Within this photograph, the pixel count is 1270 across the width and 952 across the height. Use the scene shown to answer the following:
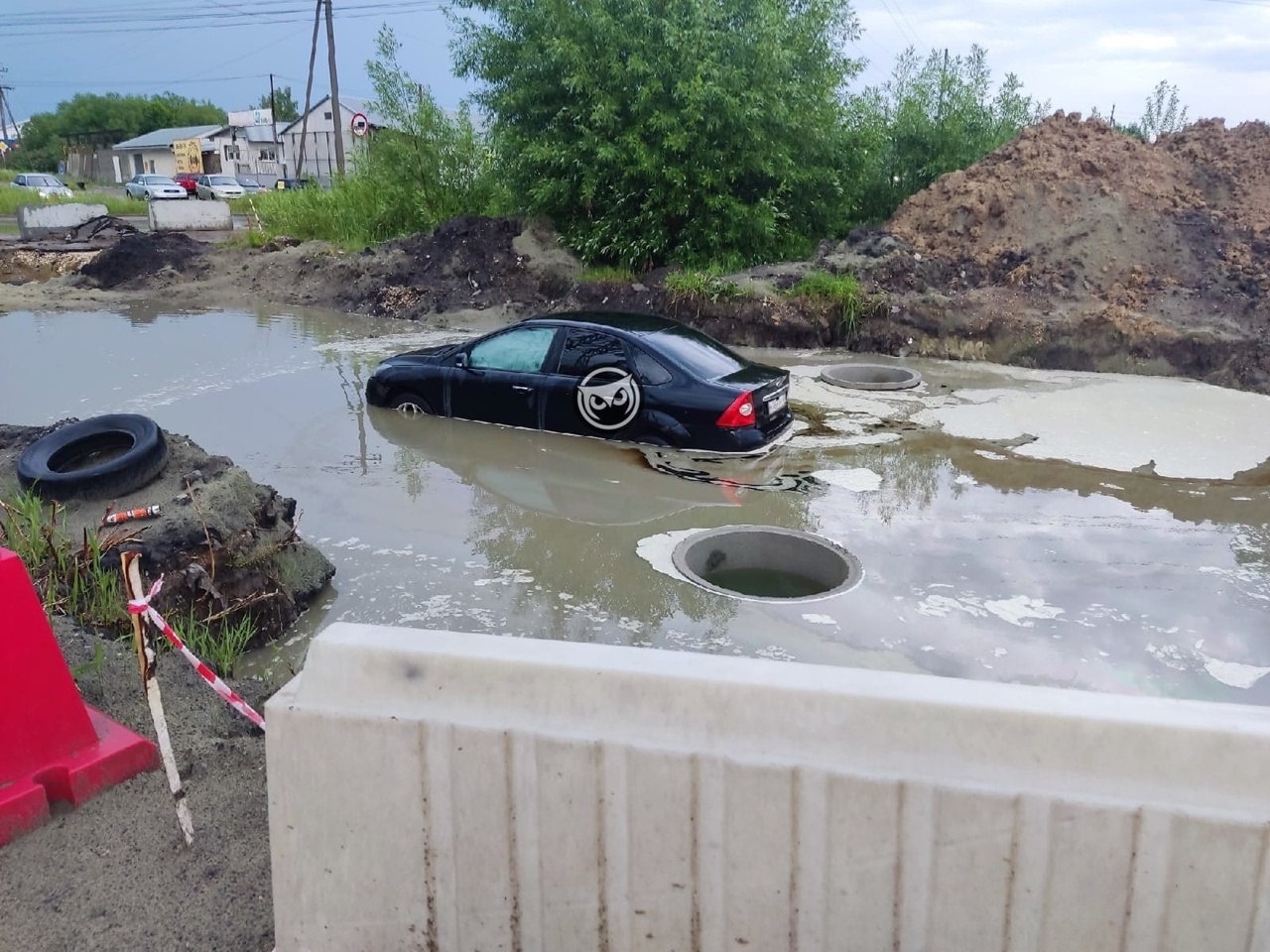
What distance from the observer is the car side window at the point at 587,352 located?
29.5 ft

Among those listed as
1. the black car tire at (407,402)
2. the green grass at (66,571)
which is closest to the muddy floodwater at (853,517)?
the black car tire at (407,402)

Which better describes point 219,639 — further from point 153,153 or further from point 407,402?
point 153,153

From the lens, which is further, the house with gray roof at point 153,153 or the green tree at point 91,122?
the green tree at point 91,122

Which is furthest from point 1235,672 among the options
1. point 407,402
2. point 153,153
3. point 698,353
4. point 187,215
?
point 153,153

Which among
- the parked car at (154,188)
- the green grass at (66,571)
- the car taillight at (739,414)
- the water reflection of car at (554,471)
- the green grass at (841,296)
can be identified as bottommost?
the water reflection of car at (554,471)

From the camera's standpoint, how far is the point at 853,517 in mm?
7488

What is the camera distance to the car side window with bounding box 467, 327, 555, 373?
9.40 m

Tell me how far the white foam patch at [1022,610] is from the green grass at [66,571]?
497 cm

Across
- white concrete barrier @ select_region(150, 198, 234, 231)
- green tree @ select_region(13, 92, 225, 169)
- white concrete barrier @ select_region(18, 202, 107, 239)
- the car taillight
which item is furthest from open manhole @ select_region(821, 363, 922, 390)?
green tree @ select_region(13, 92, 225, 169)

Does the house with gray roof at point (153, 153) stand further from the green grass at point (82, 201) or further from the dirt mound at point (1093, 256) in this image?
the dirt mound at point (1093, 256)

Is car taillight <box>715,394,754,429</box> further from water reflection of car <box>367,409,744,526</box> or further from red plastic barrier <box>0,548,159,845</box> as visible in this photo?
red plastic barrier <box>0,548,159,845</box>

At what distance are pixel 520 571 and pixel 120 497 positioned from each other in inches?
103

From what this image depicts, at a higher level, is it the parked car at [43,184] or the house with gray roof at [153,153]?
the house with gray roof at [153,153]

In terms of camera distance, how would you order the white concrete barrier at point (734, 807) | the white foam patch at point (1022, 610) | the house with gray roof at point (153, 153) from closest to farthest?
the white concrete barrier at point (734, 807), the white foam patch at point (1022, 610), the house with gray roof at point (153, 153)
